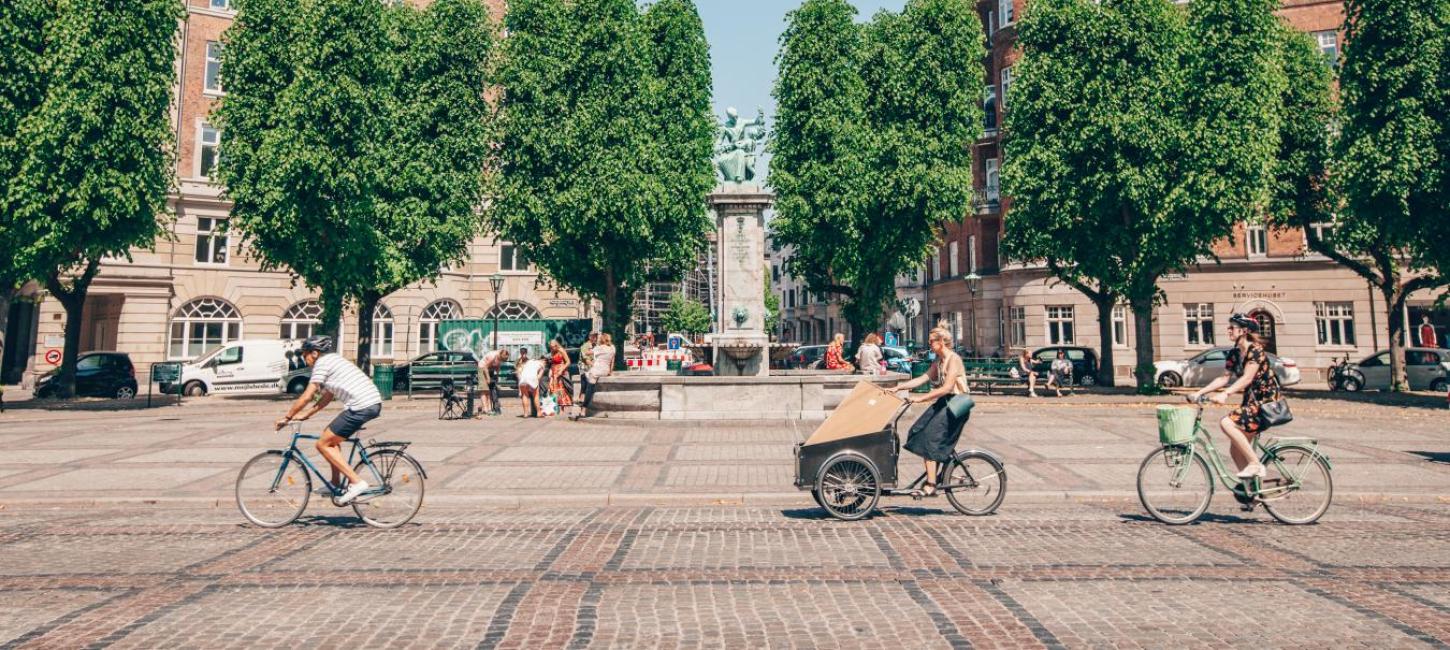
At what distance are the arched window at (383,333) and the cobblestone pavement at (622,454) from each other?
59.2ft

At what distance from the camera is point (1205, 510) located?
8148 mm

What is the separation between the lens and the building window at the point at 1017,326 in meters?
40.0

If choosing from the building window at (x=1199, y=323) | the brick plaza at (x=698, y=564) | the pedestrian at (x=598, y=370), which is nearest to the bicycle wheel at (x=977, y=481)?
the brick plaza at (x=698, y=564)

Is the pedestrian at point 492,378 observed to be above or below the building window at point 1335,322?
below

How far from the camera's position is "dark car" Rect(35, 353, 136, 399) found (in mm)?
27297

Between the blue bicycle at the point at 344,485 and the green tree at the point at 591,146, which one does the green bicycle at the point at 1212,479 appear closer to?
the blue bicycle at the point at 344,485

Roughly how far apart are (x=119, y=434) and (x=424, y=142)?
532 inches

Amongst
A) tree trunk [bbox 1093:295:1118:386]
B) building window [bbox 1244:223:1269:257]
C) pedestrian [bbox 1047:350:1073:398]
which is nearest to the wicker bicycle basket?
pedestrian [bbox 1047:350:1073:398]

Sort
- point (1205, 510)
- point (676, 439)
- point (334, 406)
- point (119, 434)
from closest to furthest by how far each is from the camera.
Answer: point (1205, 510), point (676, 439), point (119, 434), point (334, 406)

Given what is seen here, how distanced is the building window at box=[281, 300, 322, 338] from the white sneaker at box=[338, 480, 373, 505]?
1296 inches

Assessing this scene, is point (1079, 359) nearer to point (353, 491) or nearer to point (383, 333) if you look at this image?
point (353, 491)

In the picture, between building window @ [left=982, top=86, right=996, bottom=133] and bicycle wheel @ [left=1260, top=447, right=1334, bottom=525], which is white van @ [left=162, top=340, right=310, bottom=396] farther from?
building window @ [left=982, top=86, right=996, bottom=133]

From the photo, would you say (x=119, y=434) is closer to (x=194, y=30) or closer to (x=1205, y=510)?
(x=1205, y=510)

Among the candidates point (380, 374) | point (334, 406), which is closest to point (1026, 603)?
point (334, 406)
